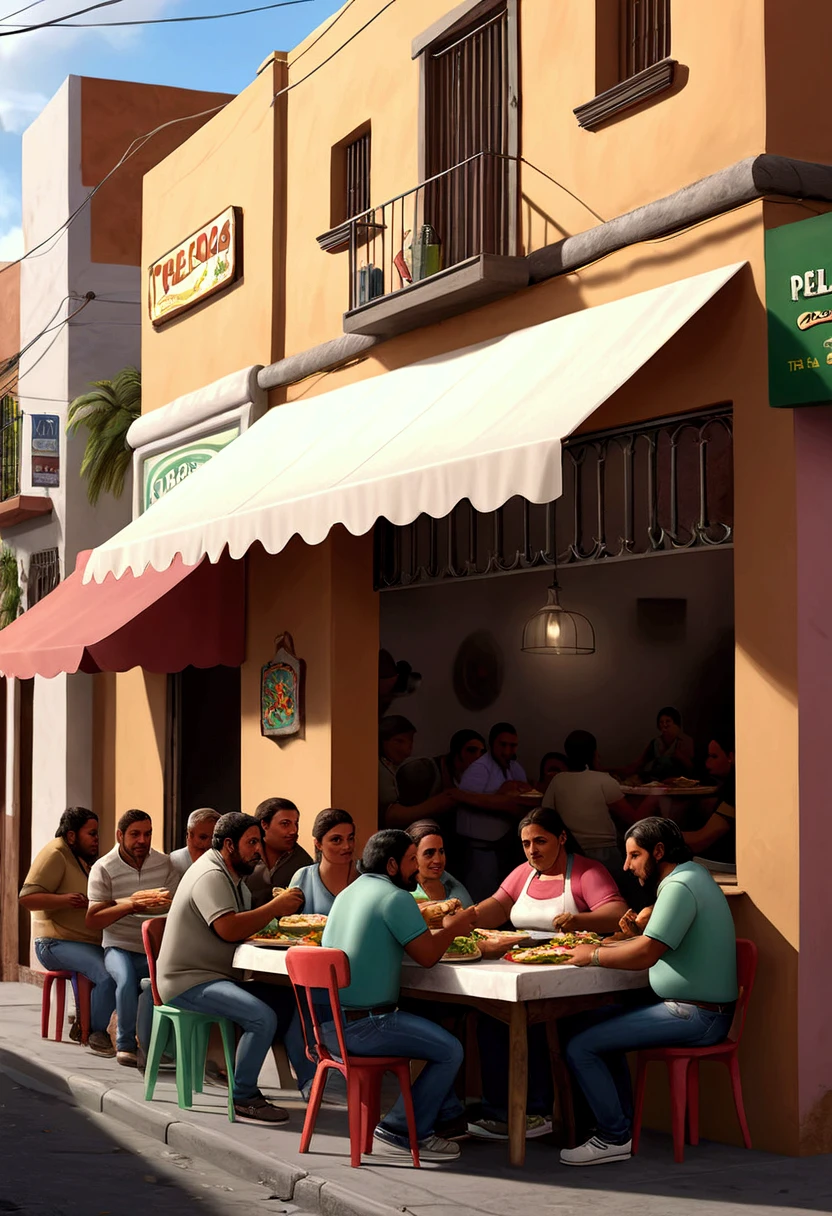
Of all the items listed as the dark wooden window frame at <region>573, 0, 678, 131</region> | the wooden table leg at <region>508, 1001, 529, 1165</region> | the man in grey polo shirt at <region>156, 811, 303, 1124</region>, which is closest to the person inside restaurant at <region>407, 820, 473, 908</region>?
the man in grey polo shirt at <region>156, 811, 303, 1124</region>

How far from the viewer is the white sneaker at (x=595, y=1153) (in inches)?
293

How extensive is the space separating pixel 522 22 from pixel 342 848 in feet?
16.6

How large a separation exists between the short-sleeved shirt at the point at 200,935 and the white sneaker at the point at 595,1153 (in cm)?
224

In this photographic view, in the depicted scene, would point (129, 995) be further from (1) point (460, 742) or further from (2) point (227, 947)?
(1) point (460, 742)

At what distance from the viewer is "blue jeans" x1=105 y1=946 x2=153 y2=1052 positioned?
10.3 metres

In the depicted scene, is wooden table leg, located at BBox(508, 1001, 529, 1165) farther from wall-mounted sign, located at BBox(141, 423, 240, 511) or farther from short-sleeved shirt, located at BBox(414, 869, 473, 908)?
wall-mounted sign, located at BBox(141, 423, 240, 511)

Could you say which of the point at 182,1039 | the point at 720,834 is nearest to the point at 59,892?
the point at 182,1039

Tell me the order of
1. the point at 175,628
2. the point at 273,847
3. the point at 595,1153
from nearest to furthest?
the point at 595,1153, the point at 273,847, the point at 175,628

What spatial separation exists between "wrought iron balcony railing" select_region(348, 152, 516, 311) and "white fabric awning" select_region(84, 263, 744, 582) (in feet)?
2.17

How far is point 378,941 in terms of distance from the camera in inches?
300

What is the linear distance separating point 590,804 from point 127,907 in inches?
123

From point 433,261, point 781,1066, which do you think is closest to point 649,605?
point 433,261

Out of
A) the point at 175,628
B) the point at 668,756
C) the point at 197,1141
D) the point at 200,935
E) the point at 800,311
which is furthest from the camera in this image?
the point at 668,756

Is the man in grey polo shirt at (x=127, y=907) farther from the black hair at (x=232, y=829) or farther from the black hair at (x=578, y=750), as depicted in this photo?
the black hair at (x=578, y=750)
